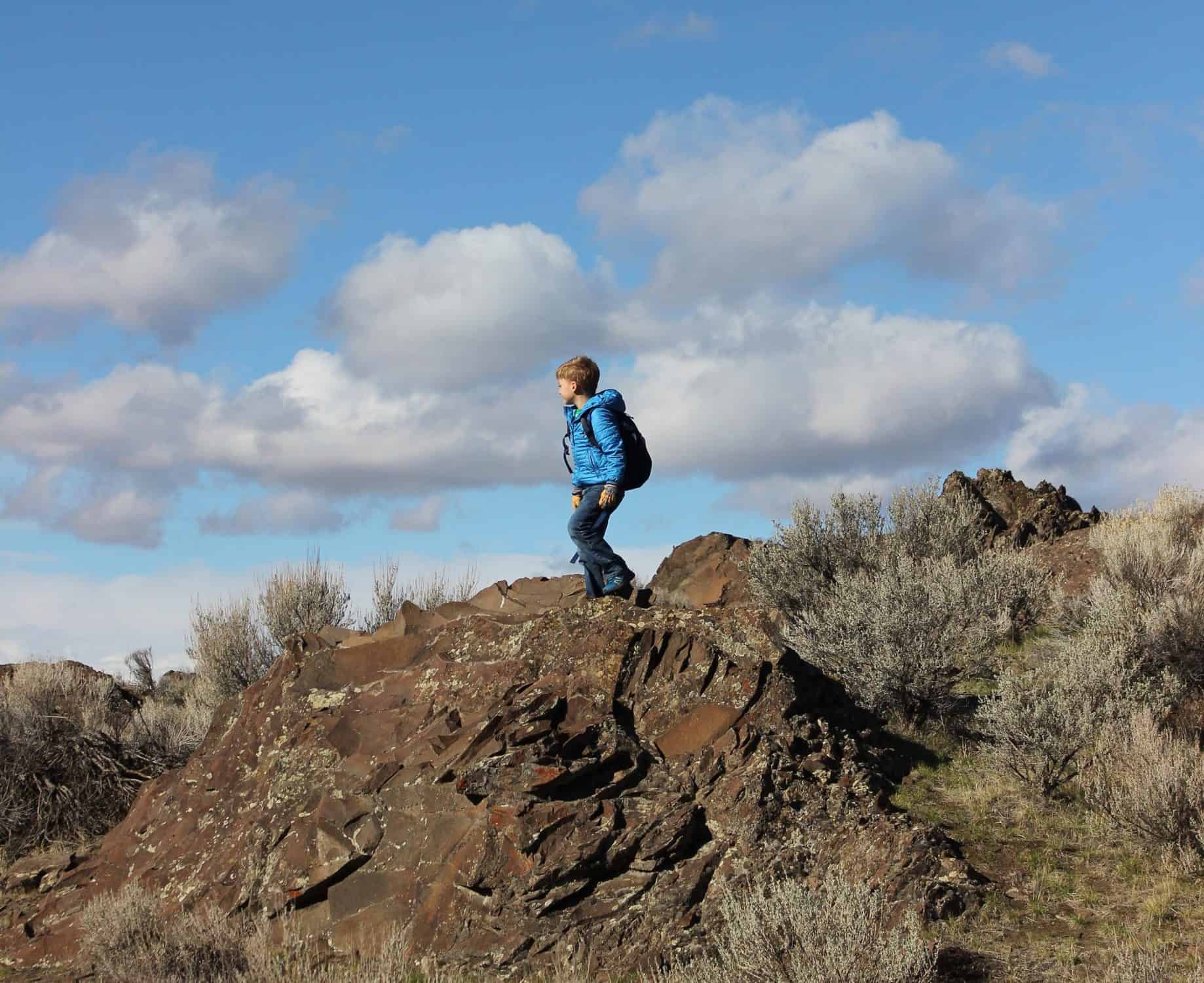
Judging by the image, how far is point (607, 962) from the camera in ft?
21.5

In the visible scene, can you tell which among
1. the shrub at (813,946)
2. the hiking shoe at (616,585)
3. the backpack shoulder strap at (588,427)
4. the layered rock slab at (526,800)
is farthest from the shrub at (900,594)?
the shrub at (813,946)

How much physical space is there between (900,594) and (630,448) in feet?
18.0

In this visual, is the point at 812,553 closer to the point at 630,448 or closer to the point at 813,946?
the point at 630,448

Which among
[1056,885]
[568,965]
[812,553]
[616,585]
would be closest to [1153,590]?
[812,553]

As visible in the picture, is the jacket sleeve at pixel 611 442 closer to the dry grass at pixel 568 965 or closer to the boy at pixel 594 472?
the boy at pixel 594 472

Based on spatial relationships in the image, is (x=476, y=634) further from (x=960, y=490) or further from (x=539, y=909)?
(x=960, y=490)

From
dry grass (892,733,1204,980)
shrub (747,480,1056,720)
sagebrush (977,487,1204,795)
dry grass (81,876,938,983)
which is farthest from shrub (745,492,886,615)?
dry grass (81,876,938,983)

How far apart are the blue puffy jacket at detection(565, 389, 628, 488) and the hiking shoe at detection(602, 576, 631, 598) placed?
33.2 inches

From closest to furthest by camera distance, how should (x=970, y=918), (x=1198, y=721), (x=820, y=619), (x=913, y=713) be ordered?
(x=970, y=918) → (x=1198, y=721) → (x=913, y=713) → (x=820, y=619)

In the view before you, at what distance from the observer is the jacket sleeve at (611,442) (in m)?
9.09

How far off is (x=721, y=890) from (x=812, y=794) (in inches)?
43.2

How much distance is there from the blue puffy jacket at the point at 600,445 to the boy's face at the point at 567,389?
0.12 metres

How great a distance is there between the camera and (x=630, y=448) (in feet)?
30.4

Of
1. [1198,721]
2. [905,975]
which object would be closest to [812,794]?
[905,975]
